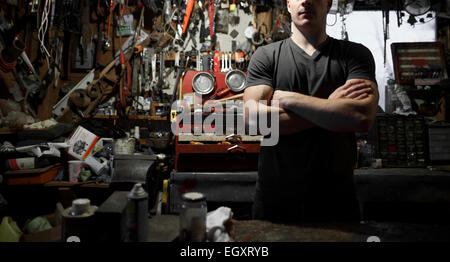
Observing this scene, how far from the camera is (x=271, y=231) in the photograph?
4.23 feet

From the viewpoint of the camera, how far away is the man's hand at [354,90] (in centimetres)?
140

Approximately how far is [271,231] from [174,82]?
3.38m

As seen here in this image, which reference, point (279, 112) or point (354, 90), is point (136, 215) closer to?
point (279, 112)

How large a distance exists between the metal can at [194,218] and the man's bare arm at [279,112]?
638mm

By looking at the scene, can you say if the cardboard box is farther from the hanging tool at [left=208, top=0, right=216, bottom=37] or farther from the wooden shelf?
the hanging tool at [left=208, top=0, right=216, bottom=37]

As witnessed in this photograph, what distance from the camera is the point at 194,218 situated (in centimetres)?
98

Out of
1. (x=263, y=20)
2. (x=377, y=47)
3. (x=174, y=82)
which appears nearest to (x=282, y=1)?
(x=263, y=20)

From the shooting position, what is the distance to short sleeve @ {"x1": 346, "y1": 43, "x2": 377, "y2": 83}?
1.46 m

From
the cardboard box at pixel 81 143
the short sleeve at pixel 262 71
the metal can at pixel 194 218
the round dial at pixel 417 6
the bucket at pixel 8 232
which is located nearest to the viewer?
the metal can at pixel 194 218

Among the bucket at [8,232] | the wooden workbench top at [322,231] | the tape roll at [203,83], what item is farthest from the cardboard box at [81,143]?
the wooden workbench top at [322,231]

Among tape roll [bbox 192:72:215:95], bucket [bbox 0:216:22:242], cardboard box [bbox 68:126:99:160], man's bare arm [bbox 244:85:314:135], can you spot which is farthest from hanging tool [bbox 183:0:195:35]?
bucket [bbox 0:216:22:242]

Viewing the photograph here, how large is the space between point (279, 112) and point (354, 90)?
38 centimetres

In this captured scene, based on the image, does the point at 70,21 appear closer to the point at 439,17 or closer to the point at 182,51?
the point at 182,51

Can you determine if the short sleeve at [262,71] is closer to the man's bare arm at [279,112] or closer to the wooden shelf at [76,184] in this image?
the man's bare arm at [279,112]
